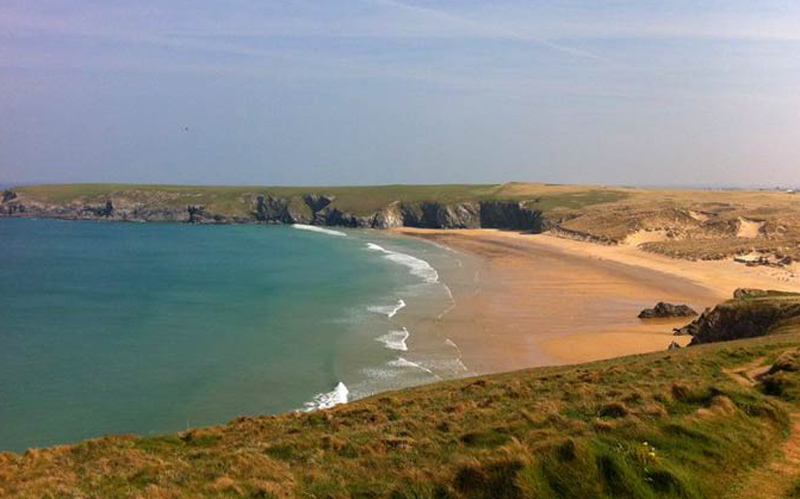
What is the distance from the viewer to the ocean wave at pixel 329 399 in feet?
94.8

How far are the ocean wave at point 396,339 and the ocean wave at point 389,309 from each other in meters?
5.48

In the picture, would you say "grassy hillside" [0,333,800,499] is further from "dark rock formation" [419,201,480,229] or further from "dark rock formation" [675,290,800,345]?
"dark rock formation" [419,201,480,229]

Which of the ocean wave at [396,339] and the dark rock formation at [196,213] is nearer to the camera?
the ocean wave at [396,339]

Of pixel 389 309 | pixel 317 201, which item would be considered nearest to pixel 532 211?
pixel 317 201

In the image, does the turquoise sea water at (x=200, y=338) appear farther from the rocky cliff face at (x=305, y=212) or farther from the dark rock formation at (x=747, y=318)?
the rocky cliff face at (x=305, y=212)

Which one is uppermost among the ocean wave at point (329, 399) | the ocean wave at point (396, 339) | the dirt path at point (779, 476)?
the dirt path at point (779, 476)

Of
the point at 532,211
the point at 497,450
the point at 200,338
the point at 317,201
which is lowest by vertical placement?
the point at 200,338

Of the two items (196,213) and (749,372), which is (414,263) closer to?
(749,372)


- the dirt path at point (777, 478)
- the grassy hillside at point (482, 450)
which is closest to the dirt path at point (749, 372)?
the grassy hillside at point (482, 450)

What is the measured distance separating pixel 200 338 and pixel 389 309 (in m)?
15.5

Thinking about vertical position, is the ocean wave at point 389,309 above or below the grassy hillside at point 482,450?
below

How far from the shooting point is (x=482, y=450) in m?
11.9

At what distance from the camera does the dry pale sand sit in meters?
39.4

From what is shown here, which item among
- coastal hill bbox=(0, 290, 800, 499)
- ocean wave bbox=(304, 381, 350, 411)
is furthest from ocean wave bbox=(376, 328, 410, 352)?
coastal hill bbox=(0, 290, 800, 499)
